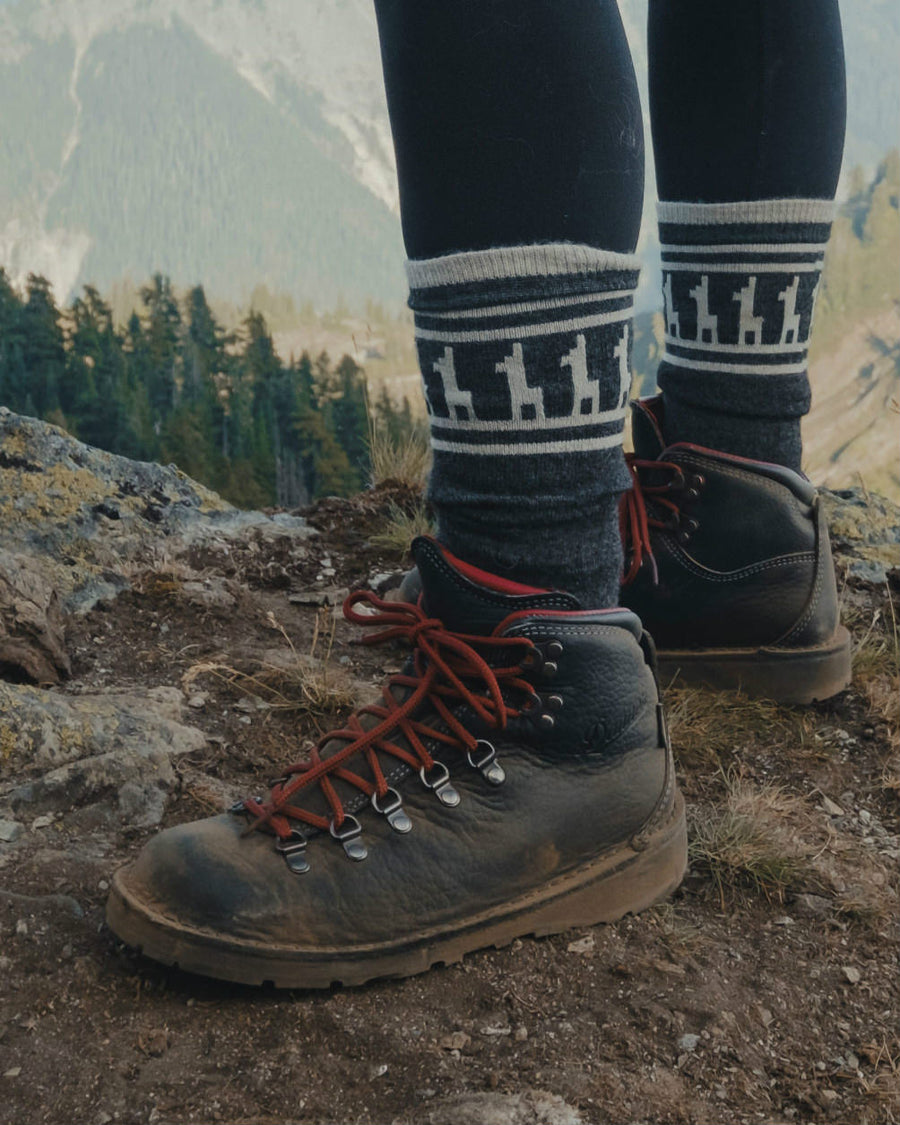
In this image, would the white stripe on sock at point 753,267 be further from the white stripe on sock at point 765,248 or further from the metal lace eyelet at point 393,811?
the metal lace eyelet at point 393,811

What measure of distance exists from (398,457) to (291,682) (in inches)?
78.7

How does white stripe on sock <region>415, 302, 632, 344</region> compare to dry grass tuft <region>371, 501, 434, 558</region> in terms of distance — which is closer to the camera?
white stripe on sock <region>415, 302, 632, 344</region>

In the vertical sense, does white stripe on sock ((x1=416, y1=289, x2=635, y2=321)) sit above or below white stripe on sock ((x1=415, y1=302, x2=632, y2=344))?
above

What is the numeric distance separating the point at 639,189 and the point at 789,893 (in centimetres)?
115

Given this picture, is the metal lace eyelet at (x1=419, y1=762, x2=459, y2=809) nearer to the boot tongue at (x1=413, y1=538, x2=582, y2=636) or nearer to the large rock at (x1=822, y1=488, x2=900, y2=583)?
the boot tongue at (x1=413, y1=538, x2=582, y2=636)

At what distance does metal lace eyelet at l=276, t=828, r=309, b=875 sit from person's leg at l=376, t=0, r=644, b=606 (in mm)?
478

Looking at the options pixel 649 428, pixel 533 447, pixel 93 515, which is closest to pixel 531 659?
pixel 533 447

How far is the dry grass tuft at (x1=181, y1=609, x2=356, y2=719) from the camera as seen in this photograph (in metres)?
2.21

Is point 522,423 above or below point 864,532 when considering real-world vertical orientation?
above

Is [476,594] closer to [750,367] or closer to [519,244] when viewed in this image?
[519,244]

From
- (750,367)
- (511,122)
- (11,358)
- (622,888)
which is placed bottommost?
(11,358)

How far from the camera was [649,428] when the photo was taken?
228 centimetres

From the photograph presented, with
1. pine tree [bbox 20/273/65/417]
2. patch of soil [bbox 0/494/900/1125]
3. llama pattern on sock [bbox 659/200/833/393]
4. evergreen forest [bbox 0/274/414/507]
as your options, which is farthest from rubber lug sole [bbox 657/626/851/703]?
pine tree [bbox 20/273/65/417]

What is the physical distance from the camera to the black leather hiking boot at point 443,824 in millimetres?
1385
